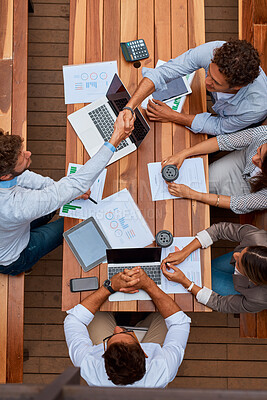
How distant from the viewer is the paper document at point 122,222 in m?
1.86

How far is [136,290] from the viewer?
5.91 feet

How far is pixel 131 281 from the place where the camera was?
5.77 feet

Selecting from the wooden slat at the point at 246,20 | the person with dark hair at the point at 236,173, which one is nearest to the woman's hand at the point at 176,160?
the person with dark hair at the point at 236,173

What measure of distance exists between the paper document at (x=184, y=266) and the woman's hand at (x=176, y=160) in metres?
0.39

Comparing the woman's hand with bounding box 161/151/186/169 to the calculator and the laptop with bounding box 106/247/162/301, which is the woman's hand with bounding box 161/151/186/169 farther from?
the calculator

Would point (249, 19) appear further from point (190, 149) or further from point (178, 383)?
point (178, 383)

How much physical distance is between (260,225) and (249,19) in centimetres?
136

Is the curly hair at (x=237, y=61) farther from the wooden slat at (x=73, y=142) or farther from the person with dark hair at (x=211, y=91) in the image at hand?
the wooden slat at (x=73, y=142)

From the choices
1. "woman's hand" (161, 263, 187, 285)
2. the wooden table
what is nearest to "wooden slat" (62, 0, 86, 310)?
the wooden table

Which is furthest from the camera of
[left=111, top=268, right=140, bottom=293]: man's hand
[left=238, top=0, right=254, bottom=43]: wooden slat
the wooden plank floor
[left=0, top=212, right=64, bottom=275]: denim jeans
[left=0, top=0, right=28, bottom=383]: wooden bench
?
the wooden plank floor

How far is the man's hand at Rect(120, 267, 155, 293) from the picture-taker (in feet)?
5.80

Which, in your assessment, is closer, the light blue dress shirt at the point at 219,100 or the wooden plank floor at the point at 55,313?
the light blue dress shirt at the point at 219,100

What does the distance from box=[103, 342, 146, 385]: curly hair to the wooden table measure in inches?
27.4

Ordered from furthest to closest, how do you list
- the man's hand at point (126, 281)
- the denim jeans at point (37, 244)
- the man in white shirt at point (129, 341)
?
1. the denim jeans at point (37, 244)
2. the man's hand at point (126, 281)
3. the man in white shirt at point (129, 341)
